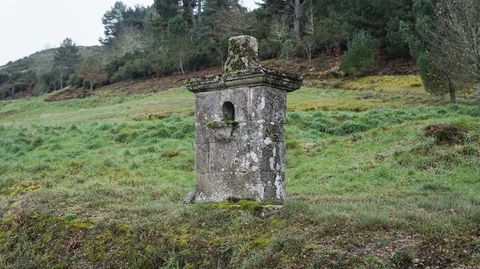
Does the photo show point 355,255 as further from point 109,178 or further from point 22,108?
point 22,108

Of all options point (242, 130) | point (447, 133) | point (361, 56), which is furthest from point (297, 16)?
point (242, 130)

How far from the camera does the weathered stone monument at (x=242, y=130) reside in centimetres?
723

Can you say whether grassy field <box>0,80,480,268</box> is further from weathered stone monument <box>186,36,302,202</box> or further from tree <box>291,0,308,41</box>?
tree <box>291,0,308,41</box>

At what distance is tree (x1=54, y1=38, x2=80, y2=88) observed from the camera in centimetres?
8081

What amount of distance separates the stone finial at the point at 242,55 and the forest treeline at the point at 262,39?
23662 mm

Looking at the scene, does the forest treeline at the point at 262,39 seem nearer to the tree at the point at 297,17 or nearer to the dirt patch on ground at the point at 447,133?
the tree at the point at 297,17

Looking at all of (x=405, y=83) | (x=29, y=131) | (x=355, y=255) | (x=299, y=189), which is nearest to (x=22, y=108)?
(x=29, y=131)

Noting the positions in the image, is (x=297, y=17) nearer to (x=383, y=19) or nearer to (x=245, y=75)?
→ (x=383, y=19)

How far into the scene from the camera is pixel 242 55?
7539mm

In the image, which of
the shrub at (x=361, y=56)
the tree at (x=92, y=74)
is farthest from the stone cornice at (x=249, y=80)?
the tree at (x=92, y=74)

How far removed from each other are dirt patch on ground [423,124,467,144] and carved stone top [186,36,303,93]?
30.7 ft

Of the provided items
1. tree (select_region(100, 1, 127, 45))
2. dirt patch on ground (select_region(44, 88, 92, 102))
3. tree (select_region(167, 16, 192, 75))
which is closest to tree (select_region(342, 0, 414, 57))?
tree (select_region(167, 16, 192, 75))

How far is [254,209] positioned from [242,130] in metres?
1.29

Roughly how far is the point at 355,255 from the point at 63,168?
11.5 m
